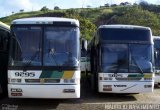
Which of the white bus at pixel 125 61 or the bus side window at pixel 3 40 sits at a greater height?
the bus side window at pixel 3 40

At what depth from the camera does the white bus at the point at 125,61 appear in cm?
1750

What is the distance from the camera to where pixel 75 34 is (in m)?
15.0

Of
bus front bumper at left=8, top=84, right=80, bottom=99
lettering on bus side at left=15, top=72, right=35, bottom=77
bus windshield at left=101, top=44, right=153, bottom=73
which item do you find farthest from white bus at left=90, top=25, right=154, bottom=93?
lettering on bus side at left=15, top=72, right=35, bottom=77

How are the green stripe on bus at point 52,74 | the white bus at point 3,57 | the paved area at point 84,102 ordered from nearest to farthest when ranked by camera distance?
1. the green stripe on bus at point 52,74
2. the paved area at point 84,102
3. the white bus at point 3,57

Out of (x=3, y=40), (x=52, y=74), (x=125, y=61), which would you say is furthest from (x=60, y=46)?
(x=125, y=61)

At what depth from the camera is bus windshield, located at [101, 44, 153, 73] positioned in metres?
17.6

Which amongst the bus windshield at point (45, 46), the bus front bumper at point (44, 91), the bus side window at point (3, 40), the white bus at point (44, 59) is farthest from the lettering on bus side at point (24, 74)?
the bus side window at point (3, 40)

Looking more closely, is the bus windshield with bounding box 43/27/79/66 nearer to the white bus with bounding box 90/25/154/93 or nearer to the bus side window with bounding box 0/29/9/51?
the bus side window with bounding box 0/29/9/51

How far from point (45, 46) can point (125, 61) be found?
4.20 metres

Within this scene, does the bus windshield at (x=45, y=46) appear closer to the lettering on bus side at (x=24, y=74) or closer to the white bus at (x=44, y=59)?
the white bus at (x=44, y=59)

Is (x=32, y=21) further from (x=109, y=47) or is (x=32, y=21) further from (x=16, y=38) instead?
(x=109, y=47)

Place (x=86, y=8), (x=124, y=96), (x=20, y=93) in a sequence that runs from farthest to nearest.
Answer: (x=86, y=8), (x=124, y=96), (x=20, y=93)

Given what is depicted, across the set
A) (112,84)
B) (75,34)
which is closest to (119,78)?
(112,84)

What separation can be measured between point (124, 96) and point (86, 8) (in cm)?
11304
